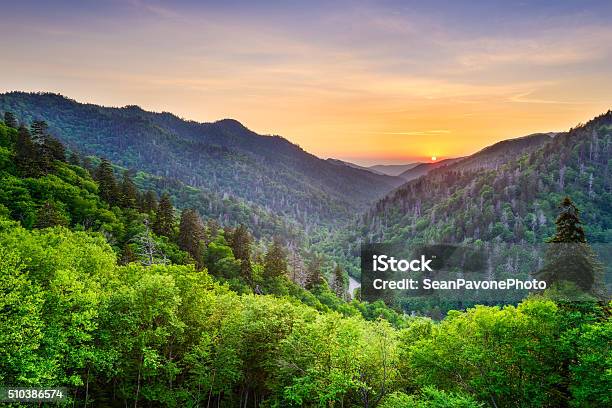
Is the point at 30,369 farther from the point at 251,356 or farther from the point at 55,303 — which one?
the point at 251,356

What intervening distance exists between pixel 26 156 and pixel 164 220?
23.2m

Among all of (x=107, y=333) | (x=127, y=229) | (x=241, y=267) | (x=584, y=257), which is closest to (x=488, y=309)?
(x=584, y=257)

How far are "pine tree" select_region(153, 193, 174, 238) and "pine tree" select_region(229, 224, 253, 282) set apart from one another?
37.1ft

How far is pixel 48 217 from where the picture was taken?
56594mm

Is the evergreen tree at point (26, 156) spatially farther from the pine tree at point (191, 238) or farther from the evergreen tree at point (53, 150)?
the pine tree at point (191, 238)

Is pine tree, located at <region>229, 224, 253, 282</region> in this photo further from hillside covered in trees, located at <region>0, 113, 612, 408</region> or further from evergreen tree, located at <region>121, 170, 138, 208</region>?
hillside covered in trees, located at <region>0, 113, 612, 408</region>

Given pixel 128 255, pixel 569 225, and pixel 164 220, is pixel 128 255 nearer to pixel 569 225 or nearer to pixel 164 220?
pixel 164 220

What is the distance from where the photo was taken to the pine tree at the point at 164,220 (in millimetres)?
78562

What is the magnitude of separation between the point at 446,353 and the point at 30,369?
86.0 feet

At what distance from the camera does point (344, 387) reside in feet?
98.0

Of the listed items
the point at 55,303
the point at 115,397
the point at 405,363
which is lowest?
the point at 115,397

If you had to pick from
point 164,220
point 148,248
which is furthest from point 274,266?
point 148,248

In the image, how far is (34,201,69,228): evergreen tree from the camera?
5625 cm

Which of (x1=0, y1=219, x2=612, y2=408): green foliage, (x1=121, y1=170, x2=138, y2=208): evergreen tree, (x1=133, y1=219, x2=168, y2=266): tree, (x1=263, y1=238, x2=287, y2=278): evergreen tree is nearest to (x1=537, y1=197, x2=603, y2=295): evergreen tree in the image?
(x1=0, y1=219, x2=612, y2=408): green foliage
